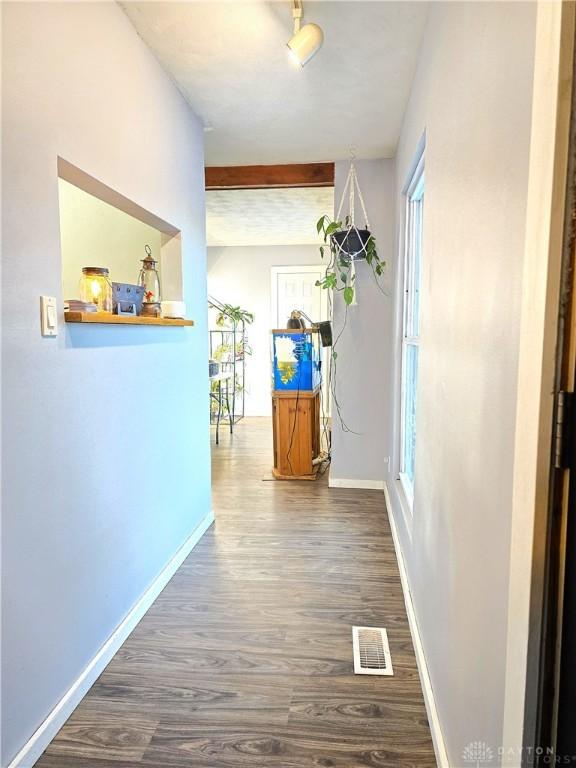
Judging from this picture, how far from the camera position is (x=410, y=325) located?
288cm

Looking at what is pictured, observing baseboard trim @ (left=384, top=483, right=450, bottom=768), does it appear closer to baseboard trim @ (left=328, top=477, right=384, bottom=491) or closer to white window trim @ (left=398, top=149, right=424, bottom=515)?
white window trim @ (left=398, top=149, right=424, bottom=515)

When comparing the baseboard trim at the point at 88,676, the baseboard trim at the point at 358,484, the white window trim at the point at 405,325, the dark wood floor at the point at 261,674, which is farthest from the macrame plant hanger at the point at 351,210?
the baseboard trim at the point at 88,676

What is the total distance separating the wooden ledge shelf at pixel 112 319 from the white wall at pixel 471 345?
3.74ft

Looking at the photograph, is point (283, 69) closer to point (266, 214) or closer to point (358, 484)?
point (358, 484)

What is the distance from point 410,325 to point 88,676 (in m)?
2.31

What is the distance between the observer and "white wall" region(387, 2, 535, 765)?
855mm

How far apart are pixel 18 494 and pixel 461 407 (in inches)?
47.0

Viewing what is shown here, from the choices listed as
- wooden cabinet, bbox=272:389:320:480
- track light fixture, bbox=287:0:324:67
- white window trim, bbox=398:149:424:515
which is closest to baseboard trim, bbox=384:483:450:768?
white window trim, bbox=398:149:424:515

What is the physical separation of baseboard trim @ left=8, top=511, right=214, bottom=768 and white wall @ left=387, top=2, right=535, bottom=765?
115cm

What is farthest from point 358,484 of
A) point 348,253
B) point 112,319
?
point 112,319

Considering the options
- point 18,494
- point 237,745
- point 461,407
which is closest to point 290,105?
point 461,407

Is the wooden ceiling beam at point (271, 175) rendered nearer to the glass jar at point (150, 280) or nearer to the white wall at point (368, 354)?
the white wall at point (368, 354)

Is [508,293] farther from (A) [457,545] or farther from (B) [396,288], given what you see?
(B) [396,288]

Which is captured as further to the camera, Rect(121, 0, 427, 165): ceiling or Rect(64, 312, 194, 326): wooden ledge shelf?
Rect(121, 0, 427, 165): ceiling
